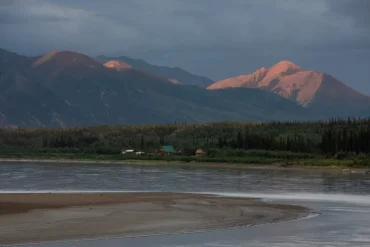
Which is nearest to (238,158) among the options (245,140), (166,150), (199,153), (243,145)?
(199,153)

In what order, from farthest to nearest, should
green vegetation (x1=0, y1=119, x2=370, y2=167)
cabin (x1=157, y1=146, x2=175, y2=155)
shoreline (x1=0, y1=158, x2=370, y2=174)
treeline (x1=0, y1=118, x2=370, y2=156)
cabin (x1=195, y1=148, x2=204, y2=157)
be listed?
1. cabin (x1=157, y1=146, x2=175, y2=155)
2. cabin (x1=195, y1=148, x2=204, y2=157)
3. treeline (x1=0, y1=118, x2=370, y2=156)
4. green vegetation (x1=0, y1=119, x2=370, y2=167)
5. shoreline (x1=0, y1=158, x2=370, y2=174)

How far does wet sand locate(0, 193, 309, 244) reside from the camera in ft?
95.1

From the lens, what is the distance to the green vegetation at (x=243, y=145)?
120062mm

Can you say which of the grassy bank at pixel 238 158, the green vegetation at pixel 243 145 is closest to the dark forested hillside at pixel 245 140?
the green vegetation at pixel 243 145

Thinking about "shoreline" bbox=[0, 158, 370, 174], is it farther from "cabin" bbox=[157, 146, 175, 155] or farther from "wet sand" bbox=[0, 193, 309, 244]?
"wet sand" bbox=[0, 193, 309, 244]

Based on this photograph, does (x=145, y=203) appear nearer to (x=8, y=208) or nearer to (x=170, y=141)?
(x=8, y=208)

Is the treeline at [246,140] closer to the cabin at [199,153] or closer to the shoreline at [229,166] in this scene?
the cabin at [199,153]

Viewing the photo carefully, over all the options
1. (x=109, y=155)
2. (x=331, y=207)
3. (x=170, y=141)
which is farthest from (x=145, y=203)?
(x=170, y=141)

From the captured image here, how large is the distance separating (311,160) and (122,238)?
90.2 meters

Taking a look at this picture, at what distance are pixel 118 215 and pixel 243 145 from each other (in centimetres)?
10676

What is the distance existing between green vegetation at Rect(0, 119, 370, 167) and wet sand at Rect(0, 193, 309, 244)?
68601mm

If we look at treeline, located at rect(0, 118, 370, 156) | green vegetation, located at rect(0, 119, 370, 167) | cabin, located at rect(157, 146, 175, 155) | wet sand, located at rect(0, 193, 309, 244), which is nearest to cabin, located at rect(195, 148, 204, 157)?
green vegetation, located at rect(0, 119, 370, 167)

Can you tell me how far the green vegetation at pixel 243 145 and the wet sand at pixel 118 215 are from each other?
225 feet

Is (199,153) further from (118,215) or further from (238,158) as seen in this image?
Answer: (118,215)
